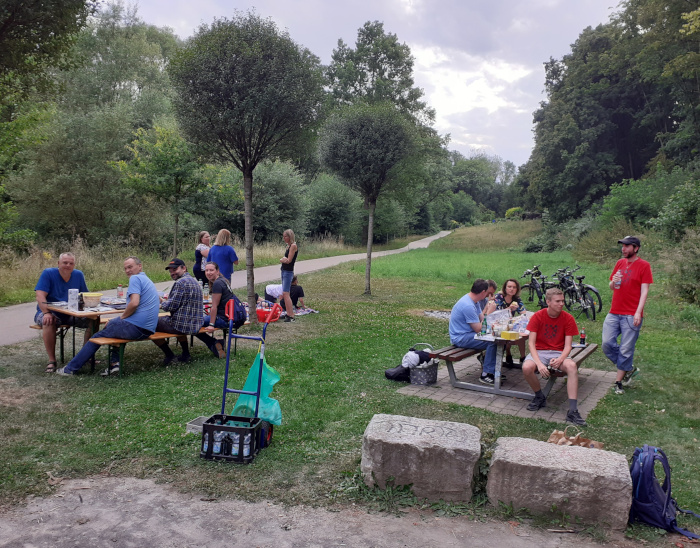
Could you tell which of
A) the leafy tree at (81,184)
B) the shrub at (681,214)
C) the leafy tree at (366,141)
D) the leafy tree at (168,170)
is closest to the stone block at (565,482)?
the leafy tree at (366,141)

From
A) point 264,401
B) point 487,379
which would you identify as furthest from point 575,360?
point 264,401

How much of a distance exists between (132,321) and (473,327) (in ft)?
13.8

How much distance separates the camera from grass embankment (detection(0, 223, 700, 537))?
4.14 m

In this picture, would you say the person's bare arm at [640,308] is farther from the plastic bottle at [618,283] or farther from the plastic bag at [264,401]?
the plastic bag at [264,401]

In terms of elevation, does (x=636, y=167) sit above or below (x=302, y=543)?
above


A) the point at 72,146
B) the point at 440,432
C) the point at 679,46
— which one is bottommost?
the point at 440,432

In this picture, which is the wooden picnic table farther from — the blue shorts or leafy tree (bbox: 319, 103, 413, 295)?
leafy tree (bbox: 319, 103, 413, 295)

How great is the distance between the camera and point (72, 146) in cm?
2089

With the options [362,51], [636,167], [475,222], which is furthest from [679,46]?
[475,222]

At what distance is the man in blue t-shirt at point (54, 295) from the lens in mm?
6949

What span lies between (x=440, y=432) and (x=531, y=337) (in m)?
2.22

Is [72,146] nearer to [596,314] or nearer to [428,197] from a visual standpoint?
[596,314]

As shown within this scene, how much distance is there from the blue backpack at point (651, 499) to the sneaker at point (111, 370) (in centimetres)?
571

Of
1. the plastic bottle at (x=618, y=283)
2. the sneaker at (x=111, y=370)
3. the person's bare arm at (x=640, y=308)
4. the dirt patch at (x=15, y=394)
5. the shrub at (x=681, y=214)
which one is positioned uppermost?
the shrub at (x=681, y=214)
